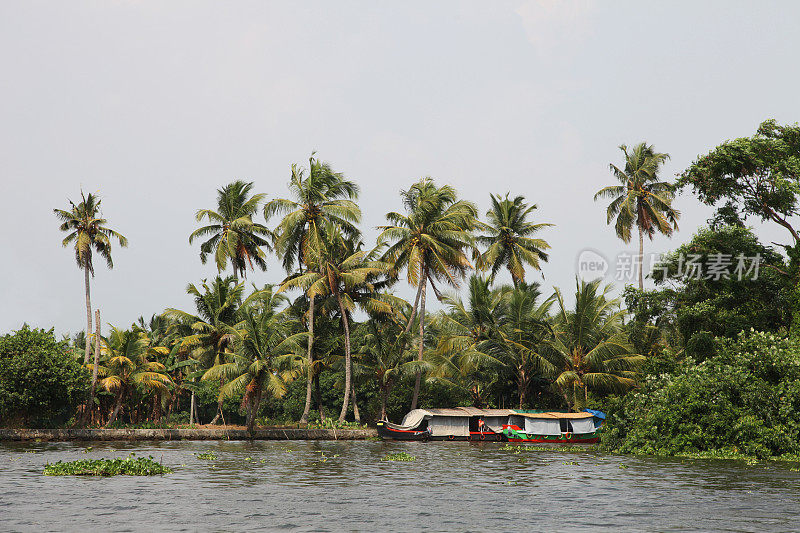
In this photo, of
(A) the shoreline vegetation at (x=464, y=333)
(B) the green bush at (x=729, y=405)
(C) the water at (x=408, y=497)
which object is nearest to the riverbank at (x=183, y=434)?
(A) the shoreline vegetation at (x=464, y=333)

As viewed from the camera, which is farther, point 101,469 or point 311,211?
Answer: point 311,211

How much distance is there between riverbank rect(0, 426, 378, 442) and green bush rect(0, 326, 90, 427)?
143 centimetres

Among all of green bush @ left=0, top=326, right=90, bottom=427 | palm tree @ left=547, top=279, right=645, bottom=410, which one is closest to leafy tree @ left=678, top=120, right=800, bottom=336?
palm tree @ left=547, top=279, right=645, bottom=410

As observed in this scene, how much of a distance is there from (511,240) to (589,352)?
1373cm

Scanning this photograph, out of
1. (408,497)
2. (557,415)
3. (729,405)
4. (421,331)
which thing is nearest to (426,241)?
(421,331)

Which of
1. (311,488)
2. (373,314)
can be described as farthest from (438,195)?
(311,488)

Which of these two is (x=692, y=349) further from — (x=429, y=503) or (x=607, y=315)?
(x=429, y=503)

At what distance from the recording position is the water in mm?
12180

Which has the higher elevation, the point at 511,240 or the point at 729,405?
the point at 511,240

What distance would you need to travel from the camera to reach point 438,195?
158 ft

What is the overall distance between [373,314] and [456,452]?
1617 cm

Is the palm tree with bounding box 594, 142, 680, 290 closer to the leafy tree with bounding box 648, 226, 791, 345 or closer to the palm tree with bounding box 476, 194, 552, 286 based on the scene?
the palm tree with bounding box 476, 194, 552, 286

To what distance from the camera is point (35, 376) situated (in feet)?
121

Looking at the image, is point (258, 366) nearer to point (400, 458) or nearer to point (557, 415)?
point (400, 458)
